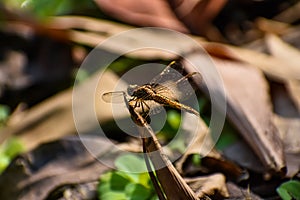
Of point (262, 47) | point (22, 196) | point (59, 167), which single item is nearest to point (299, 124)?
point (262, 47)

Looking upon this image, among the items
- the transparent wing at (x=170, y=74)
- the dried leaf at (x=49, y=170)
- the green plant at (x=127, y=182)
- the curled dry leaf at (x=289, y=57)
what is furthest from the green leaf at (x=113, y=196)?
the curled dry leaf at (x=289, y=57)

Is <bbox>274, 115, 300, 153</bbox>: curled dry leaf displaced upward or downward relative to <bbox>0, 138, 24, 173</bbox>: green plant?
downward

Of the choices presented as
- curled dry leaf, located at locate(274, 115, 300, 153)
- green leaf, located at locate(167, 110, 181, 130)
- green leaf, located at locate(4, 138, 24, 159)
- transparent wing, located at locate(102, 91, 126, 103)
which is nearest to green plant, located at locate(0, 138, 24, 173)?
green leaf, located at locate(4, 138, 24, 159)

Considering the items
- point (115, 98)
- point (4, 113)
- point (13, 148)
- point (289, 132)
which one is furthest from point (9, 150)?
point (289, 132)

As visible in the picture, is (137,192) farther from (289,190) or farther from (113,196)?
(289,190)

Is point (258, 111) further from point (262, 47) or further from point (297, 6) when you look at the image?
point (297, 6)

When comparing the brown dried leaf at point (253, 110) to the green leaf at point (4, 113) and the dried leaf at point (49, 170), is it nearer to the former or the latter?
the dried leaf at point (49, 170)

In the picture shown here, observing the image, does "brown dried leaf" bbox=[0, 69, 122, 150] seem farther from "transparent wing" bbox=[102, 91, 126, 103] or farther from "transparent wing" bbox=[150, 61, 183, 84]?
"transparent wing" bbox=[150, 61, 183, 84]
